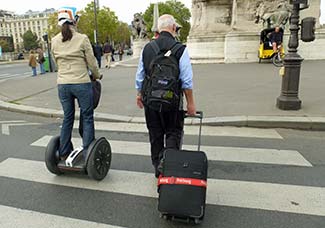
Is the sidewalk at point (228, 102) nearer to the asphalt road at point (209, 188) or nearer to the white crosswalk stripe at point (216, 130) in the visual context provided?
the white crosswalk stripe at point (216, 130)

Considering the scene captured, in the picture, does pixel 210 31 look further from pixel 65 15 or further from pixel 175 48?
pixel 175 48

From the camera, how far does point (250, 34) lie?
1738 centimetres

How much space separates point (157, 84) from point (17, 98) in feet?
25.3

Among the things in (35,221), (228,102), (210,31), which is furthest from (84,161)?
(210,31)

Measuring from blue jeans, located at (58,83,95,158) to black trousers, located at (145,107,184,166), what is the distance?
2.56ft

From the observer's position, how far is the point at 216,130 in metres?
5.76

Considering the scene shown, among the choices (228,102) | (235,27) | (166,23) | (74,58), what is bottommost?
(228,102)

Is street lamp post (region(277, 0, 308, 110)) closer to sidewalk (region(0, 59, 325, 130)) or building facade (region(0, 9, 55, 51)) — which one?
sidewalk (region(0, 59, 325, 130))

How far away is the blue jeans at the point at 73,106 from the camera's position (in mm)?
3496

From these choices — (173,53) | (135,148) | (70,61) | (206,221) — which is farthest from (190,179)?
(135,148)

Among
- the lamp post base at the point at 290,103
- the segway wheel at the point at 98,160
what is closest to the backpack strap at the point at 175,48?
the segway wheel at the point at 98,160

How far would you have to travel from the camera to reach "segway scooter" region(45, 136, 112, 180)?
3500 mm

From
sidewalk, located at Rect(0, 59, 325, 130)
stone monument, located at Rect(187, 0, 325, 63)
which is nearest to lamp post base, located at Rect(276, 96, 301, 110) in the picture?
sidewalk, located at Rect(0, 59, 325, 130)

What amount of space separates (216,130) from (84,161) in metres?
2.94
